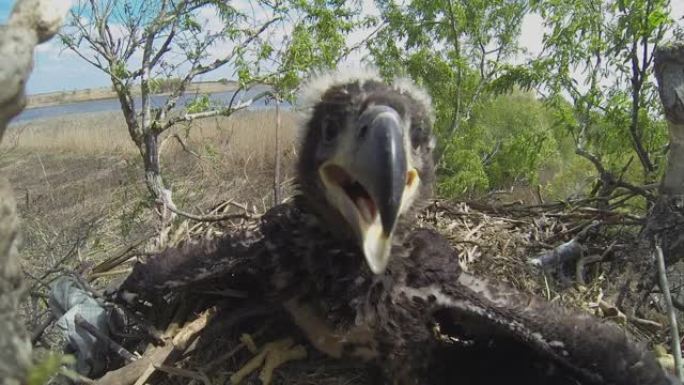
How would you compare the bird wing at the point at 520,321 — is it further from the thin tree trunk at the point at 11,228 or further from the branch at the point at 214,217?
the thin tree trunk at the point at 11,228

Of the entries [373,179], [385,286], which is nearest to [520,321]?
[385,286]

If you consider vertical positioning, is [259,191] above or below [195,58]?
below

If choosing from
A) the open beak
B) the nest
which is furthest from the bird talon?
the open beak

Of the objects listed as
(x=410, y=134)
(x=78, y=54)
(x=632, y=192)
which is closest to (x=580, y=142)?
(x=632, y=192)

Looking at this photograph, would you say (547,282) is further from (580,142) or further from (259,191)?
(259,191)

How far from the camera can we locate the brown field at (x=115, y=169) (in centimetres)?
935

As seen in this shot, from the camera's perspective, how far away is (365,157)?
200 cm

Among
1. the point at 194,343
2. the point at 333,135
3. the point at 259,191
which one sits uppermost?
the point at 333,135

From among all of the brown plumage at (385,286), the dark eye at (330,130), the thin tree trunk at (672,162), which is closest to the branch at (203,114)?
the brown plumage at (385,286)

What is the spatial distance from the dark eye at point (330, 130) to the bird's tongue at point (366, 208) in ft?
1.03

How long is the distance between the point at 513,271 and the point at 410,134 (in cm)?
142

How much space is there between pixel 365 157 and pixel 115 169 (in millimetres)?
17702

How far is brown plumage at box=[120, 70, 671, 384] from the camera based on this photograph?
2.30 meters

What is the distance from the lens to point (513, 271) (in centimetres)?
343
